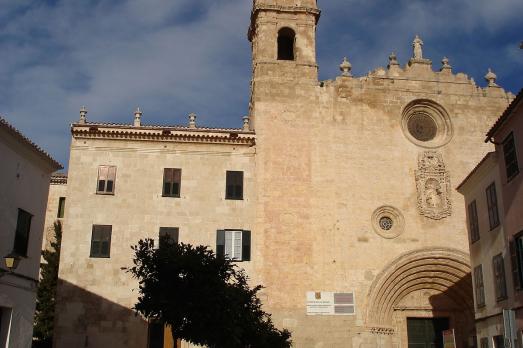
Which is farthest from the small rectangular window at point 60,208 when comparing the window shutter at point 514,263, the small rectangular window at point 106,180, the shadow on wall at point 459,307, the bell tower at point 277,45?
the window shutter at point 514,263

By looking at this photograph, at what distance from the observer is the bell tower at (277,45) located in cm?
3006

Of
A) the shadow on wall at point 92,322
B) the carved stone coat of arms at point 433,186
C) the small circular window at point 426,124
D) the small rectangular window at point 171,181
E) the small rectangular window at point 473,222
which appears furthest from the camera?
the small circular window at point 426,124

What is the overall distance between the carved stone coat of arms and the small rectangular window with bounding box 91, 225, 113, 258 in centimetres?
1437

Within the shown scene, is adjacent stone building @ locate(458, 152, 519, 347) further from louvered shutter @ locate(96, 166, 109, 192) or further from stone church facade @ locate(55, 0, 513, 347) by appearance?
louvered shutter @ locate(96, 166, 109, 192)

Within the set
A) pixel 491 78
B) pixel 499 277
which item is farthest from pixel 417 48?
pixel 499 277

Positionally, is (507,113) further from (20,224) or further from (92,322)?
(92,322)

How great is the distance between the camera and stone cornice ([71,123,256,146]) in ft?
93.2

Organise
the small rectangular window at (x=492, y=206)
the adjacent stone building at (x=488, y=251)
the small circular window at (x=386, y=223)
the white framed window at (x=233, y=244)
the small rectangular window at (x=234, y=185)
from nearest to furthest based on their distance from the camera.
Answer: the adjacent stone building at (x=488, y=251), the small rectangular window at (x=492, y=206), the white framed window at (x=233, y=244), the small rectangular window at (x=234, y=185), the small circular window at (x=386, y=223)

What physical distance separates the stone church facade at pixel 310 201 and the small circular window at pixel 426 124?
6 centimetres

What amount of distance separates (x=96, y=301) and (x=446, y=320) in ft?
52.7

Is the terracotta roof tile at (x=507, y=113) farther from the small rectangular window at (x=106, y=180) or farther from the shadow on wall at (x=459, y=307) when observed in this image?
the small rectangular window at (x=106, y=180)

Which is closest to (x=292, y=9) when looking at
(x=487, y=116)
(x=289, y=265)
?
(x=487, y=116)

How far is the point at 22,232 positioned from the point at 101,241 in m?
7.03

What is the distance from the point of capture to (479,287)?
827 inches
